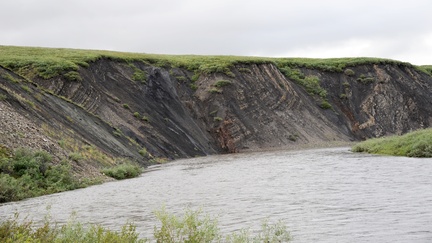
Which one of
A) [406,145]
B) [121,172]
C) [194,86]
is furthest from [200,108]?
[406,145]

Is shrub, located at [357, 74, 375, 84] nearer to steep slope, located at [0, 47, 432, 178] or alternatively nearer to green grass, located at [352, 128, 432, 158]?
steep slope, located at [0, 47, 432, 178]

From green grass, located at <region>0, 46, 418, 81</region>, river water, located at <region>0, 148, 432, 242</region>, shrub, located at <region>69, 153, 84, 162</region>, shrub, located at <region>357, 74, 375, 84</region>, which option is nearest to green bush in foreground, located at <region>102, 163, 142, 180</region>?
shrub, located at <region>69, 153, 84, 162</region>

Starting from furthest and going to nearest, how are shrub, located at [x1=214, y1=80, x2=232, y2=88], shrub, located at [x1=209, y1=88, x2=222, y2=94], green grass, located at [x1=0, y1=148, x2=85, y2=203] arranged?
shrub, located at [x1=214, y1=80, x2=232, y2=88]
shrub, located at [x1=209, y1=88, x2=222, y2=94]
green grass, located at [x1=0, y1=148, x2=85, y2=203]

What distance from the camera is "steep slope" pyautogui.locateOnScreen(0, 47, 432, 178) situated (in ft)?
142

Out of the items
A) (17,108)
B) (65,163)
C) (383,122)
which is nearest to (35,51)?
(17,108)

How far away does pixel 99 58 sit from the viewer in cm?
7106

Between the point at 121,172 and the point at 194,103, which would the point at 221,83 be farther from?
the point at 121,172

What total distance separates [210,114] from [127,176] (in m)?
38.3

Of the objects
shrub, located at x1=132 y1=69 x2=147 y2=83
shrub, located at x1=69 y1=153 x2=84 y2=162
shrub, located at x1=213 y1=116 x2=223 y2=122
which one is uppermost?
shrub, located at x1=132 y1=69 x2=147 y2=83

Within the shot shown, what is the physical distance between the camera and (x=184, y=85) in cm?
7894

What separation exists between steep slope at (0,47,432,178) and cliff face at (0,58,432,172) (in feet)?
0.53

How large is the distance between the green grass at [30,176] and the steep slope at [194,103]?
74.5 inches

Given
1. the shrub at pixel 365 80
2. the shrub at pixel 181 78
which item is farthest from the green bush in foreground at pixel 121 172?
the shrub at pixel 365 80

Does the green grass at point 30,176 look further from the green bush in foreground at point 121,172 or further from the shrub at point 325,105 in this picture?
the shrub at point 325,105
